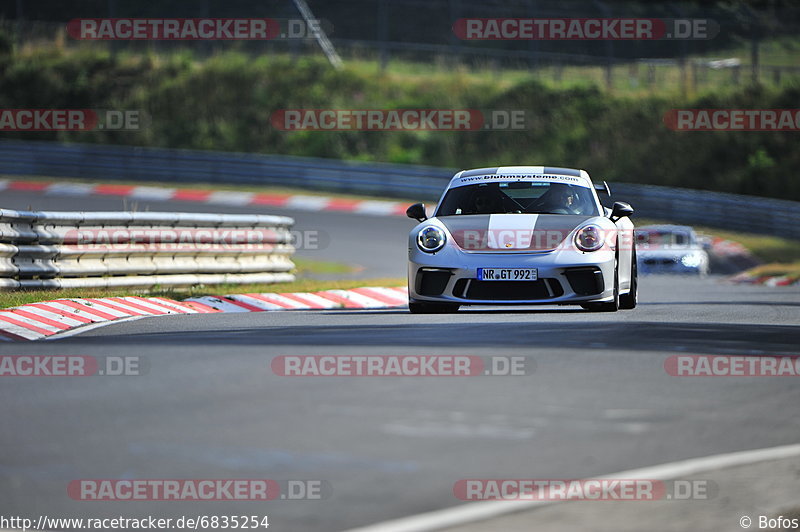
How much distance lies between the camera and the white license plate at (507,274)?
446 inches

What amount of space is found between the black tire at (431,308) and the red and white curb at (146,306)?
7.32 ft

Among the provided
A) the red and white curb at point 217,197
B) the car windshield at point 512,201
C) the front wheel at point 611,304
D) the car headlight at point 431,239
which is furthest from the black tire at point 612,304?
the red and white curb at point 217,197

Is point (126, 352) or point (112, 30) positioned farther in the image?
point (112, 30)

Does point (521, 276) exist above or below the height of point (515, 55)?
below

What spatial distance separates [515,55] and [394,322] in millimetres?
30281

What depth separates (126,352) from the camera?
7984 millimetres

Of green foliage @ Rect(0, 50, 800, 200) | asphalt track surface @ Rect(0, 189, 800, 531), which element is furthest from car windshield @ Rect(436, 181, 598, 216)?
green foliage @ Rect(0, 50, 800, 200)

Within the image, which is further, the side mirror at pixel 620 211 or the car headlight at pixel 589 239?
the side mirror at pixel 620 211

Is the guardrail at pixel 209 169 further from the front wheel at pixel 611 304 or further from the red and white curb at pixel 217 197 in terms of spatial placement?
the front wheel at pixel 611 304

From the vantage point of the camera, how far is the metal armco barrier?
13414 mm

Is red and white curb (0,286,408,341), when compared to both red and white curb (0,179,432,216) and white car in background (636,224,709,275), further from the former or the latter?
red and white curb (0,179,432,216)

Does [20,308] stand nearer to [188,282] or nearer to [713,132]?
[188,282]

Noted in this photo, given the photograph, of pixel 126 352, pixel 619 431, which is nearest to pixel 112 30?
pixel 126 352

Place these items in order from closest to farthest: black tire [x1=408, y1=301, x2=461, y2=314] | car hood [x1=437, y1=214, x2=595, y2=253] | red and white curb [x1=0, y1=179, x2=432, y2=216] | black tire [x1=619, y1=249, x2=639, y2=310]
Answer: car hood [x1=437, y1=214, x2=595, y2=253] < black tire [x1=408, y1=301, x2=461, y2=314] < black tire [x1=619, y1=249, x2=639, y2=310] < red and white curb [x1=0, y1=179, x2=432, y2=216]
